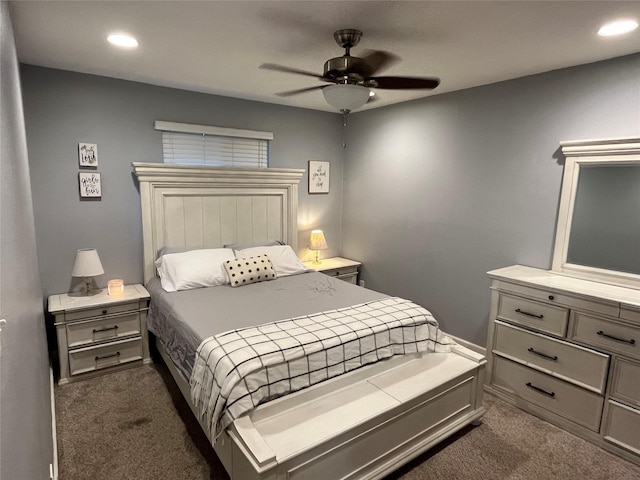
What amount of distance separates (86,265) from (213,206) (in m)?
1.19

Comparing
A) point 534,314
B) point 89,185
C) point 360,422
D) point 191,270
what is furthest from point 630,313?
point 89,185

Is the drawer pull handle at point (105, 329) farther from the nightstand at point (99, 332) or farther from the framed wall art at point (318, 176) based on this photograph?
the framed wall art at point (318, 176)

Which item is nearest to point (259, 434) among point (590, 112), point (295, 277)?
point (295, 277)

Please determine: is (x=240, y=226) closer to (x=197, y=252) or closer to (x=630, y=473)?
(x=197, y=252)

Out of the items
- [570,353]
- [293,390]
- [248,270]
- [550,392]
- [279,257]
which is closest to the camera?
[293,390]

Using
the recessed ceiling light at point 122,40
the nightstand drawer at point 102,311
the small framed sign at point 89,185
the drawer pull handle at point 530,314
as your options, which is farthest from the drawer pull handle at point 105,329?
the drawer pull handle at point 530,314

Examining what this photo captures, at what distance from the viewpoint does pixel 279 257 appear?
3623 millimetres

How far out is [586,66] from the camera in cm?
255

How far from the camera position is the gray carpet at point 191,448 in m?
2.04

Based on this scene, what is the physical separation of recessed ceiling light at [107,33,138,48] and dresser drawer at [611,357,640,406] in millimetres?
3469

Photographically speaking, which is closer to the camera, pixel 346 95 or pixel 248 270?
pixel 346 95

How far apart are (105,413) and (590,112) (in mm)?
3888

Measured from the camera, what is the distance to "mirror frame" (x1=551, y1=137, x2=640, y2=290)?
240cm

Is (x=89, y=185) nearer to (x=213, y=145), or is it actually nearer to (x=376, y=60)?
(x=213, y=145)
